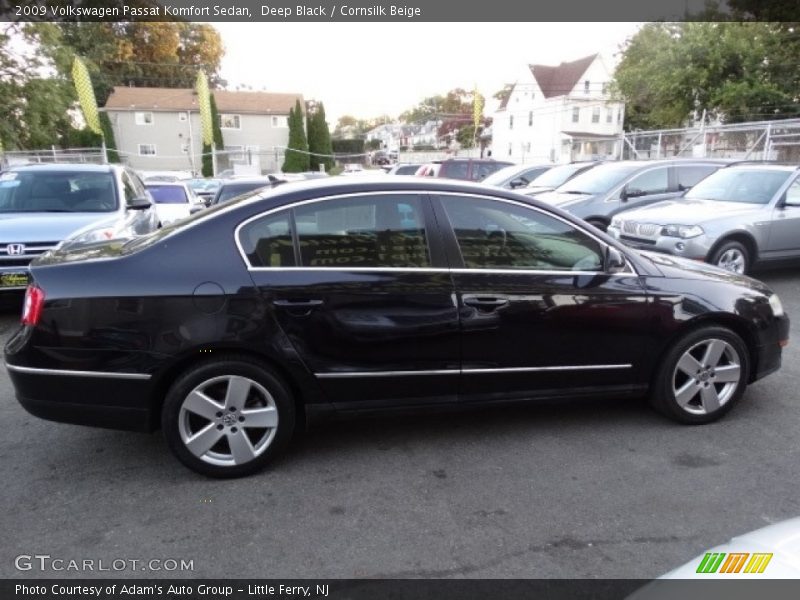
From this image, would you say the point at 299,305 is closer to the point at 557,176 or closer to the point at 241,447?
the point at 241,447

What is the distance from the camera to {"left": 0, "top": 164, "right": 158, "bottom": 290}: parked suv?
6.25 metres

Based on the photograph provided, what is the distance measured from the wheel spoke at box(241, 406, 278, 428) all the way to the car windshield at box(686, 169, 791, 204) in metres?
7.77

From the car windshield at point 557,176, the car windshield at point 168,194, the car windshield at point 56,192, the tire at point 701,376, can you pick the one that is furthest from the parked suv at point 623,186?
the car windshield at point 168,194

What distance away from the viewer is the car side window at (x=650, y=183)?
1063cm

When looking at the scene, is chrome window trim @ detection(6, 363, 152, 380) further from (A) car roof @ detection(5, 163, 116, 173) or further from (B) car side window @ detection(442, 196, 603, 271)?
(A) car roof @ detection(5, 163, 116, 173)

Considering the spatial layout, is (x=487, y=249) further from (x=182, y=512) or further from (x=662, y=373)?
(x=182, y=512)

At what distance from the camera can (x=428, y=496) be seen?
127 inches

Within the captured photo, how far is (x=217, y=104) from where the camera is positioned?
170ft

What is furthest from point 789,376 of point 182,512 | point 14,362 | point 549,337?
point 14,362

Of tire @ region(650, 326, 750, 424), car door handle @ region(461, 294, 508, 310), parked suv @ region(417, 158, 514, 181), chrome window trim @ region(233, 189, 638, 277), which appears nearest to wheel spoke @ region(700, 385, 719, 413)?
tire @ region(650, 326, 750, 424)

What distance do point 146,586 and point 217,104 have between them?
5430 cm

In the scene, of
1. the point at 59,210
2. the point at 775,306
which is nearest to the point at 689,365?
the point at 775,306

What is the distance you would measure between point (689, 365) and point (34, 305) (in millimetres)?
3923

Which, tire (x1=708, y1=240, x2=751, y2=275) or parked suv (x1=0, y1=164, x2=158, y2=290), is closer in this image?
parked suv (x1=0, y1=164, x2=158, y2=290)
